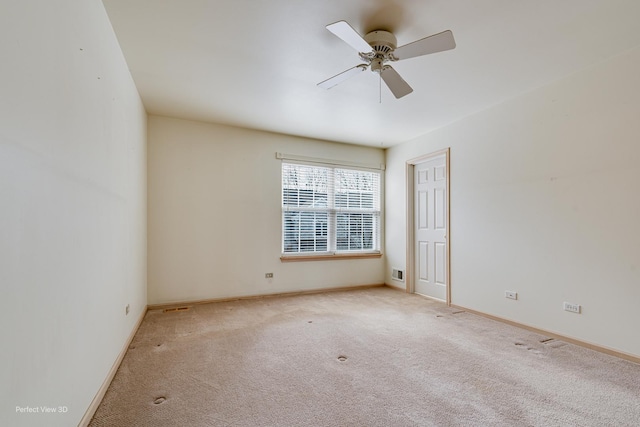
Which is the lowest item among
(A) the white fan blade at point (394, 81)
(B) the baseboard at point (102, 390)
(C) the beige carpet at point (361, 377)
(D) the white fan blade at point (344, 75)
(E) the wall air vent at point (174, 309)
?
(E) the wall air vent at point (174, 309)

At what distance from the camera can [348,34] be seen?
1920mm

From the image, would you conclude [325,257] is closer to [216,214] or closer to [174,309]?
[216,214]

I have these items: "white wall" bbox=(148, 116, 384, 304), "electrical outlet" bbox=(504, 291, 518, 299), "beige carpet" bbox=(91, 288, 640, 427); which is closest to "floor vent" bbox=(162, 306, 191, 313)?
"white wall" bbox=(148, 116, 384, 304)

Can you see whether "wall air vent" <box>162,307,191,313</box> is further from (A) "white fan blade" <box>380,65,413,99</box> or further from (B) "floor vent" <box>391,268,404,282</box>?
(A) "white fan blade" <box>380,65,413,99</box>

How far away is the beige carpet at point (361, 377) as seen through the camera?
5.77 ft

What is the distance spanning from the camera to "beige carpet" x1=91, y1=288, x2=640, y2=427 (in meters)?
1.76

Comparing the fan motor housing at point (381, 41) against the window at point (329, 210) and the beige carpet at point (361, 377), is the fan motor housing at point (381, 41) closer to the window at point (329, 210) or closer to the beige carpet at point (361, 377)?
the beige carpet at point (361, 377)

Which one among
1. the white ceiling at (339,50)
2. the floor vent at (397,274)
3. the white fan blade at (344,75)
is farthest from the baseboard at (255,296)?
the white fan blade at (344,75)

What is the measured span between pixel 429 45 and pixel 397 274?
397 cm

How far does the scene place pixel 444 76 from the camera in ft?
9.51

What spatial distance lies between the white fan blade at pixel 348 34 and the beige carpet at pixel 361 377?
2.34 metres

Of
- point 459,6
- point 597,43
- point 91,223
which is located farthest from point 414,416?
point 597,43

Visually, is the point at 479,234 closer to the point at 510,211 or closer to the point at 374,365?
the point at 510,211

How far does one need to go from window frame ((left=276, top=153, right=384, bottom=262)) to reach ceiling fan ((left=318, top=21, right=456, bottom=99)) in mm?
A: 2397
